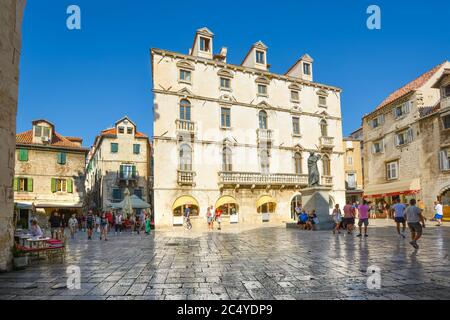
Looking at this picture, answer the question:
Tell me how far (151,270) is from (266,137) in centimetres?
2327

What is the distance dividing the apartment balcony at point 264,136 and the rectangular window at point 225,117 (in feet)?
9.70

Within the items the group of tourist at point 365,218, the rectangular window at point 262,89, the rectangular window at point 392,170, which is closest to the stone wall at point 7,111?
the group of tourist at point 365,218

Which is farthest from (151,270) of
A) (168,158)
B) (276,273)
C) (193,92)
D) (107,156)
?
(107,156)

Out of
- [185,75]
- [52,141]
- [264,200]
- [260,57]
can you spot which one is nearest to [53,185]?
[52,141]

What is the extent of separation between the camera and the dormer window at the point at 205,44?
28156 millimetres

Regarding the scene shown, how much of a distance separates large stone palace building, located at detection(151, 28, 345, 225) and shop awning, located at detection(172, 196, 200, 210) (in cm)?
8

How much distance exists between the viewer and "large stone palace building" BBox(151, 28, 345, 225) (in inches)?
999

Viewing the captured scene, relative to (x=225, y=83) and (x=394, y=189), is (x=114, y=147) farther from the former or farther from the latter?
(x=394, y=189)

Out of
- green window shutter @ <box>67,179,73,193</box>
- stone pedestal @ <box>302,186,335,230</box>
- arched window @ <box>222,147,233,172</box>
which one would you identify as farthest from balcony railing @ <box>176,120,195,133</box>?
green window shutter @ <box>67,179,73,193</box>

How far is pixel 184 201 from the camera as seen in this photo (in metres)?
25.2

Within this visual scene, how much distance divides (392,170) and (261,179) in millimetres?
15186

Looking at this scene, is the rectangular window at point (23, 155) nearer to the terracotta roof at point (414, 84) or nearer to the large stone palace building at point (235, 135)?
the large stone palace building at point (235, 135)

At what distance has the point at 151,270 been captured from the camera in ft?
23.0
